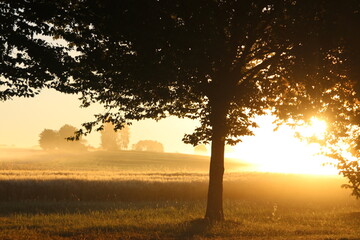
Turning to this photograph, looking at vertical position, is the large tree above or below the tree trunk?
above

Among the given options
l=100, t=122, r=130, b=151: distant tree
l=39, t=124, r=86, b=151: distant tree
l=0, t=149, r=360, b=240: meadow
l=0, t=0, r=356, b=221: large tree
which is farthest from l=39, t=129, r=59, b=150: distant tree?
l=0, t=0, r=356, b=221: large tree

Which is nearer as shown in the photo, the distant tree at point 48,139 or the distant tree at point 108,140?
the distant tree at point 48,139

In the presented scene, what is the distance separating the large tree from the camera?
14.0m

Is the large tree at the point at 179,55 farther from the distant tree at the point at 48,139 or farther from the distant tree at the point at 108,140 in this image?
the distant tree at the point at 108,140

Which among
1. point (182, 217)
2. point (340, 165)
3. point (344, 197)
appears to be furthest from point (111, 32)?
point (344, 197)

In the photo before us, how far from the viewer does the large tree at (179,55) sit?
1402 cm

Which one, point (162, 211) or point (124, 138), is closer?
point (162, 211)

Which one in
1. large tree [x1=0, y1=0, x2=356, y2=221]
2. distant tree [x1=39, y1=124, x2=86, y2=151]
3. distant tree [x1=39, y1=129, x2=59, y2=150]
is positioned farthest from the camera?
distant tree [x1=39, y1=129, x2=59, y2=150]

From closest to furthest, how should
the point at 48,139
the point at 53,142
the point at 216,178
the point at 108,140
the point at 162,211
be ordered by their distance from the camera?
the point at 216,178 < the point at 162,211 < the point at 48,139 < the point at 53,142 < the point at 108,140

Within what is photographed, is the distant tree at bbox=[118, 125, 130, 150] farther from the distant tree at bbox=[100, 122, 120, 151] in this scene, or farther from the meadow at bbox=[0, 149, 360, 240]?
the meadow at bbox=[0, 149, 360, 240]

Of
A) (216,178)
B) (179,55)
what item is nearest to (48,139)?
(216,178)

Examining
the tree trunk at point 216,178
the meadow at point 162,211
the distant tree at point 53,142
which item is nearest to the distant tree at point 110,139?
the distant tree at point 53,142

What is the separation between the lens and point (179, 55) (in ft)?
49.4

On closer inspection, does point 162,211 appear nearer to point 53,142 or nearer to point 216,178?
point 216,178
